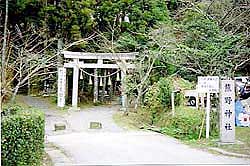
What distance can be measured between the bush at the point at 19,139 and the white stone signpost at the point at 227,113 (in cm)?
630

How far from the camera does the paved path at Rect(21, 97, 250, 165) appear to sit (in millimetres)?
10961

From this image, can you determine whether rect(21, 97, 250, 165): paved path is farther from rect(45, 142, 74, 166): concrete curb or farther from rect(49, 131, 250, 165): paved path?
rect(45, 142, 74, 166): concrete curb

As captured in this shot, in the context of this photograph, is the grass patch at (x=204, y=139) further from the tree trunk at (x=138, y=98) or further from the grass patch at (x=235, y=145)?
the tree trunk at (x=138, y=98)

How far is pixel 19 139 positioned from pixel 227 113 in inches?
282

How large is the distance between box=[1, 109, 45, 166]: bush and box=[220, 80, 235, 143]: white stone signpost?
248 inches

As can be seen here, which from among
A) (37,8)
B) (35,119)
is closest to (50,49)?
(37,8)

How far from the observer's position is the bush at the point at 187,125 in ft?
55.0

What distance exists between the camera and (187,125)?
56.4 feet

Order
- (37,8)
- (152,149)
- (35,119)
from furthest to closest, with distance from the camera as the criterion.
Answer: (37,8) → (152,149) → (35,119)

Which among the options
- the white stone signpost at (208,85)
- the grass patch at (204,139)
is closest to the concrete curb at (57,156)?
the grass patch at (204,139)

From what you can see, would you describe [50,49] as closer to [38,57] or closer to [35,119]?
[38,57]

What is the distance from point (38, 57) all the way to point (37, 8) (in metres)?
4.88

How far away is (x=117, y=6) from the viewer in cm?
2659

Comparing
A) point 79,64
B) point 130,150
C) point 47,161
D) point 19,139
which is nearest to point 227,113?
point 130,150
